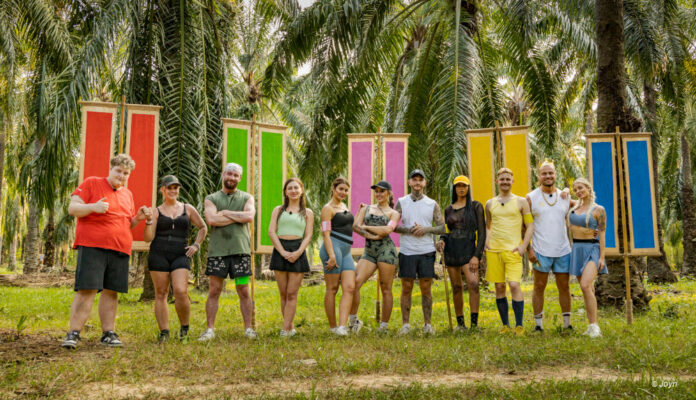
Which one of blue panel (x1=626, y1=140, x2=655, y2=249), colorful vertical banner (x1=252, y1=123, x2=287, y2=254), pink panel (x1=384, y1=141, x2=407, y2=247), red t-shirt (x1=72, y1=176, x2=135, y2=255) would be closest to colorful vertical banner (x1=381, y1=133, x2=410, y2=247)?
pink panel (x1=384, y1=141, x2=407, y2=247)

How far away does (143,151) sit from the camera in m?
7.79

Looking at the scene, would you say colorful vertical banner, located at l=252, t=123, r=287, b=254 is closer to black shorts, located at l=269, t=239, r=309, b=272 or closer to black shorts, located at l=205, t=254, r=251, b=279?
black shorts, located at l=269, t=239, r=309, b=272

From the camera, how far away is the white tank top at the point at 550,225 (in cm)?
695

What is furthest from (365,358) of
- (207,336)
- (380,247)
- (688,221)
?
(688,221)

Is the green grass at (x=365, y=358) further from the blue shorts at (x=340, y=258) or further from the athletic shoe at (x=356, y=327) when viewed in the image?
the blue shorts at (x=340, y=258)

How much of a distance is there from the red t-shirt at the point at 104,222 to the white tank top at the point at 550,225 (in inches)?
211

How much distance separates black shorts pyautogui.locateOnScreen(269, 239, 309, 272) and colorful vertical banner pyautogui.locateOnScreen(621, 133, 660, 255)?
17.0 ft

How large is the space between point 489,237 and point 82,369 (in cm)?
515

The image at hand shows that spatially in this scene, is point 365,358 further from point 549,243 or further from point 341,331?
point 549,243

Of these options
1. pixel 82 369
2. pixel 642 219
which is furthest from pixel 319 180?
pixel 82 369

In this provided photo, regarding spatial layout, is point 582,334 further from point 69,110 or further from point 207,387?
point 69,110

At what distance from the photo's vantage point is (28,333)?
23.9 feet

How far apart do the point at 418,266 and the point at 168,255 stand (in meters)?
3.26

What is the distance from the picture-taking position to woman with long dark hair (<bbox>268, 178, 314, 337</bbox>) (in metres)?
6.84
